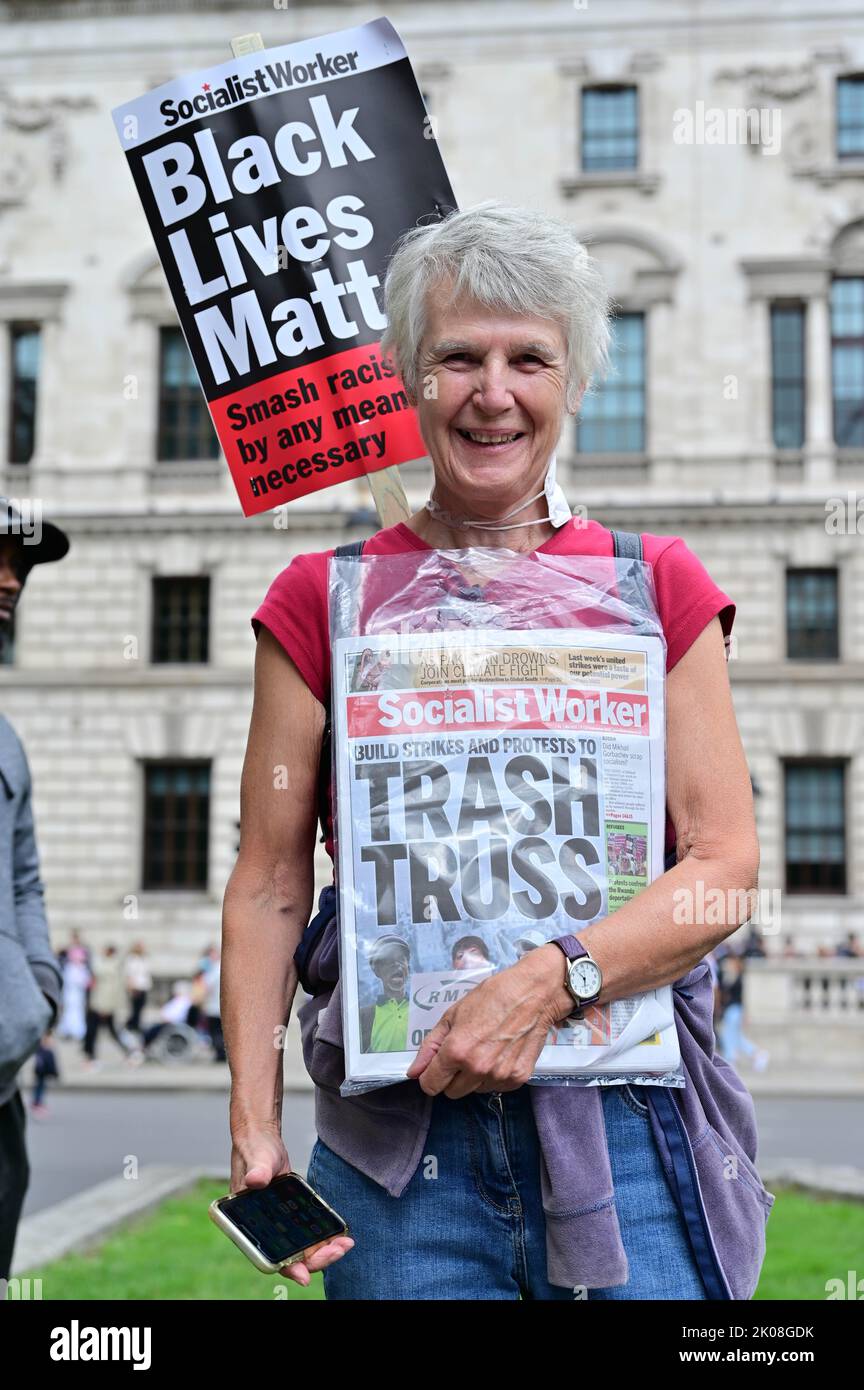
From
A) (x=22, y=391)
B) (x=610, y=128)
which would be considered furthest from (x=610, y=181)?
(x=22, y=391)

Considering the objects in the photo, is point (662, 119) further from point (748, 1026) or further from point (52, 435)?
point (748, 1026)

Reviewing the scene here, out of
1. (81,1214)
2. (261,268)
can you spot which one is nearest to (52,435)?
(81,1214)

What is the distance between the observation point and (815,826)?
94.9 feet

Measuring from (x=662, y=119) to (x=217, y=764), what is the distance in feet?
46.7

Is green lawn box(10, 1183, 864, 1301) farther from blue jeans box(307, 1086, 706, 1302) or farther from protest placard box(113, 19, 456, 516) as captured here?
blue jeans box(307, 1086, 706, 1302)

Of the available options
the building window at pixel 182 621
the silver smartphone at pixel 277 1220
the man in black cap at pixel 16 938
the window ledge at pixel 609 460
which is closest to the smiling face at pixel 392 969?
the silver smartphone at pixel 277 1220

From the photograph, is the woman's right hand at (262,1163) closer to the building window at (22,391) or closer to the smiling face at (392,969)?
the smiling face at (392,969)

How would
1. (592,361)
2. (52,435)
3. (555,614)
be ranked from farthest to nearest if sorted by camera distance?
(52,435) < (592,361) < (555,614)

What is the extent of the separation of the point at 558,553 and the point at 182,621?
29.1 m

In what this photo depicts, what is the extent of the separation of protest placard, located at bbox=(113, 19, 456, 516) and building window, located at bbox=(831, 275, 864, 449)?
27869mm

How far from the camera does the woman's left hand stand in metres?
2.05

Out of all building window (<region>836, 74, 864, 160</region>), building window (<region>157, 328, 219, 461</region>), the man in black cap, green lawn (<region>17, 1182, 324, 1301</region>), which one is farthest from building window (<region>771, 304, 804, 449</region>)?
the man in black cap

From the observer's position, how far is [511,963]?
2.13 m

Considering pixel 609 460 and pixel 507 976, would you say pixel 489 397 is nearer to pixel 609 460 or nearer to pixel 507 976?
pixel 507 976
